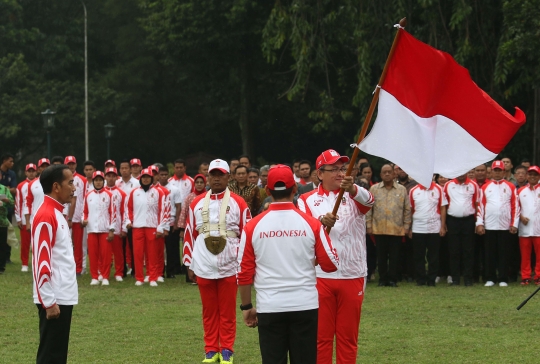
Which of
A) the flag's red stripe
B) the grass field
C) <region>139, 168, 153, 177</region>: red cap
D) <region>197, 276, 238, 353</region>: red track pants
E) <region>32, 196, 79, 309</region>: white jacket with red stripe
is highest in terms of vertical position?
the flag's red stripe

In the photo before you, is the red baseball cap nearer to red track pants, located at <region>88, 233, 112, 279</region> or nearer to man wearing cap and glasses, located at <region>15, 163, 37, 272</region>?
red track pants, located at <region>88, 233, 112, 279</region>

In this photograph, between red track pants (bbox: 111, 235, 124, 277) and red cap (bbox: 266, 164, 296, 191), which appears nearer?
red cap (bbox: 266, 164, 296, 191)

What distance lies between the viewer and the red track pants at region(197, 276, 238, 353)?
32.3ft

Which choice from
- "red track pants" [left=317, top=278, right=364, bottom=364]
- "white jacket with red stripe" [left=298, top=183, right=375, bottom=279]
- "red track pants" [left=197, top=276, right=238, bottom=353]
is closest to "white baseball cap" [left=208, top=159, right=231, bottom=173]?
"red track pants" [left=197, top=276, right=238, bottom=353]

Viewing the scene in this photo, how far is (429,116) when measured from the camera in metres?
7.74

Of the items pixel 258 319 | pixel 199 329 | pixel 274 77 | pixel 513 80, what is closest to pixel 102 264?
pixel 199 329

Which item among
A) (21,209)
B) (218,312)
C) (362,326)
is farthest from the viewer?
(21,209)

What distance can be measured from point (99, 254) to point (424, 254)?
6.16 metres

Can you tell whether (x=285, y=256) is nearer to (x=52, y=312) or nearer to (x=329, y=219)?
(x=329, y=219)

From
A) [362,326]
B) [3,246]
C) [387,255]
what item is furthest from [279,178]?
[3,246]

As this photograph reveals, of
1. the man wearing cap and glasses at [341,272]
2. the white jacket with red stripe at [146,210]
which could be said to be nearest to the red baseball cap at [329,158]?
the man wearing cap and glasses at [341,272]

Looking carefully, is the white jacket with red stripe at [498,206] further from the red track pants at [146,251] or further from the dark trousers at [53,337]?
the dark trousers at [53,337]

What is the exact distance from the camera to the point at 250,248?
6.98 meters

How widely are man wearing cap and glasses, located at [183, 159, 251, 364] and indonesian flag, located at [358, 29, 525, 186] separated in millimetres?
2625
